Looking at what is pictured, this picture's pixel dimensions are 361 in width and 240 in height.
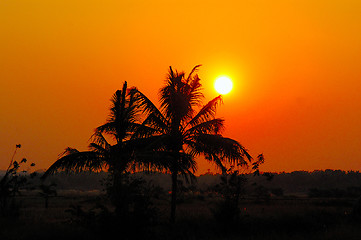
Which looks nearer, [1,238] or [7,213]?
[1,238]

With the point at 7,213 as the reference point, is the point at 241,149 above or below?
above

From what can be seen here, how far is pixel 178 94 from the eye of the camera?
28.0 metres

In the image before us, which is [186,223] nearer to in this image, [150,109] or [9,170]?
[150,109]

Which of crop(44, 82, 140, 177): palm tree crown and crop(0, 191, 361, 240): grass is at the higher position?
crop(44, 82, 140, 177): palm tree crown

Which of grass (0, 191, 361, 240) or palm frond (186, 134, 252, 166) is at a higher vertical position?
palm frond (186, 134, 252, 166)

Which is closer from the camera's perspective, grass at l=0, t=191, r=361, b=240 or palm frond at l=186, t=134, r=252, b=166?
grass at l=0, t=191, r=361, b=240

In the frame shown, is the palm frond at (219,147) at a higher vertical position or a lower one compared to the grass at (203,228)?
higher

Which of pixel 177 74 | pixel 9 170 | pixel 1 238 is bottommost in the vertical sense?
pixel 1 238

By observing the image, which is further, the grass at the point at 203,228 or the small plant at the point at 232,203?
the small plant at the point at 232,203

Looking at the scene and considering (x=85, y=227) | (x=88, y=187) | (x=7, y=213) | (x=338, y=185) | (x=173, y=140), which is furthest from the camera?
(x=88, y=187)

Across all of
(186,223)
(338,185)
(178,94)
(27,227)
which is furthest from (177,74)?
(338,185)

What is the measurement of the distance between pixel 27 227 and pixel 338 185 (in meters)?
172

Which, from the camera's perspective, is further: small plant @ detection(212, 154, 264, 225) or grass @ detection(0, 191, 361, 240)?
small plant @ detection(212, 154, 264, 225)

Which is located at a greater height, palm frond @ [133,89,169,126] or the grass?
palm frond @ [133,89,169,126]
